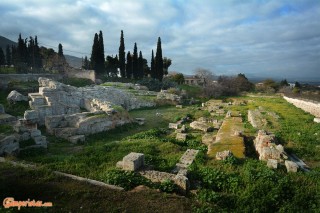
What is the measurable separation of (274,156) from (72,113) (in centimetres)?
1548

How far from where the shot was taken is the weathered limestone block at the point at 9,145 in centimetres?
1047

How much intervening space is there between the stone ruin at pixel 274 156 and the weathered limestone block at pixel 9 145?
10143 millimetres

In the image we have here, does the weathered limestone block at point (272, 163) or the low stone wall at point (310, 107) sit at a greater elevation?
the low stone wall at point (310, 107)

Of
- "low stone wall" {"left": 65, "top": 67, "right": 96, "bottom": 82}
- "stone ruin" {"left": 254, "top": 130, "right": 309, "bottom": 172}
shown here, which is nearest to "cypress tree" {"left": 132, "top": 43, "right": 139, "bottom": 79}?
"low stone wall" {"left": 65, "top": 67, "right": 96, "bottom": 82}

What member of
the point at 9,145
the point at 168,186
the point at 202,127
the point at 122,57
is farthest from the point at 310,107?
the point at 122,57

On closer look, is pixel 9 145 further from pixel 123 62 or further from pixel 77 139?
pixel 123 62

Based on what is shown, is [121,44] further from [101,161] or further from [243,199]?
[243,199]

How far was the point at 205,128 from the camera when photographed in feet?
58.2

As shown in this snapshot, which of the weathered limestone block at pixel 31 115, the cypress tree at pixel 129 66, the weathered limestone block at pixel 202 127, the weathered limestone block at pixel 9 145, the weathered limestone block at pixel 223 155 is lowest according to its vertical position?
the weathered limestone block at pixel 202 127

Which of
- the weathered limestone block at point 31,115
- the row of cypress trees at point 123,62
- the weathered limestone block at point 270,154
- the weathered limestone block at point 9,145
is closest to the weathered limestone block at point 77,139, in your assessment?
the weathered limestone block at point 9,145

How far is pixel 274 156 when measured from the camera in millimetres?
10297

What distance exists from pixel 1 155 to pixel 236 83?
156 feet

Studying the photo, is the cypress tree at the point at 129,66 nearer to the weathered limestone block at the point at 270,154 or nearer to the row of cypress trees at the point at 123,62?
the row of cypress trees at the point at 123,62

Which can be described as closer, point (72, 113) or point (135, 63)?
point (72, 113)
